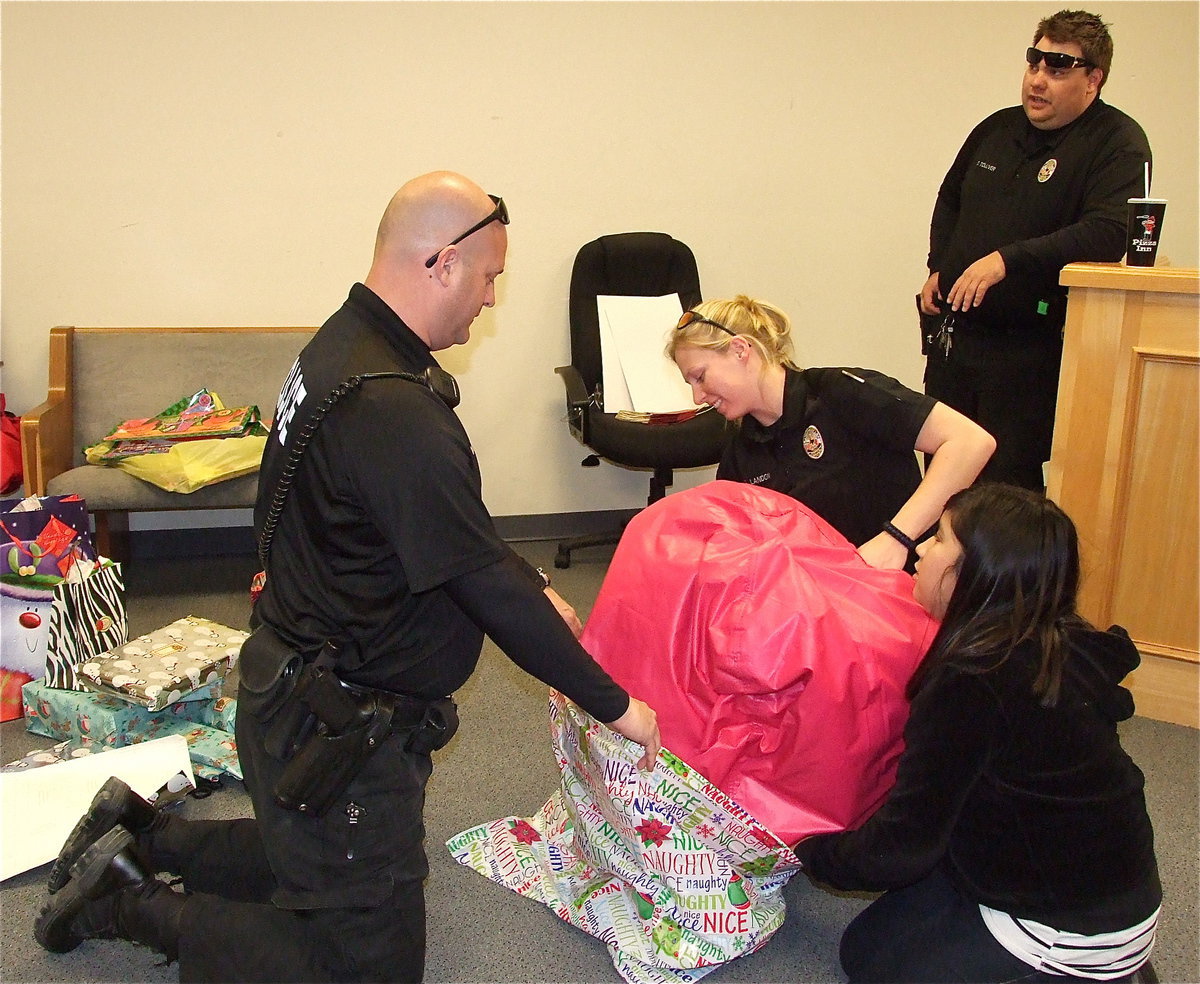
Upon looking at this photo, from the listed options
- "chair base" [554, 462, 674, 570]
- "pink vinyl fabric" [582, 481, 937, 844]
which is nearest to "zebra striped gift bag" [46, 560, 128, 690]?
"chair base" [554, 462, 674, 570]

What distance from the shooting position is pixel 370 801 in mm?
1580

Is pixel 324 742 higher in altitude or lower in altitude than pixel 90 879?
higher

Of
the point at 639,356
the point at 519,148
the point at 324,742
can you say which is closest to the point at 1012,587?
the point at 324,742

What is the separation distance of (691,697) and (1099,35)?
7.29 ft

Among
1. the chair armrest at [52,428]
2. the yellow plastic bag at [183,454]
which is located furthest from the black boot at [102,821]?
the chair armrest at [52,428]

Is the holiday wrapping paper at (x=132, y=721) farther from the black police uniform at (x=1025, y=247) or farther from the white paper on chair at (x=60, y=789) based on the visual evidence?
the black police uniform at (x=1025, y=247)

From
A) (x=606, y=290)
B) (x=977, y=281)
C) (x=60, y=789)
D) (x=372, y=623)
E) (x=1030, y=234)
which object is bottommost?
(x=60, y=789)

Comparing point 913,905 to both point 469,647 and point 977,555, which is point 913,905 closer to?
point 977,555

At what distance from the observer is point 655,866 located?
1.76 metres

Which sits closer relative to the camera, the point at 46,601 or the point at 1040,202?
the point at 46,601

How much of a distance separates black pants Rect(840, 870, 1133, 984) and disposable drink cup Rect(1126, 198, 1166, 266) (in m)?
1.57

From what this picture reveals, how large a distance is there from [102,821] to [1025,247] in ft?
8.16

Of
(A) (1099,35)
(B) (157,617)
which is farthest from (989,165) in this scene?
(B) (157,617)

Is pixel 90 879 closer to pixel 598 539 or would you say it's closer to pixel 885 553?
pixel 885 553
